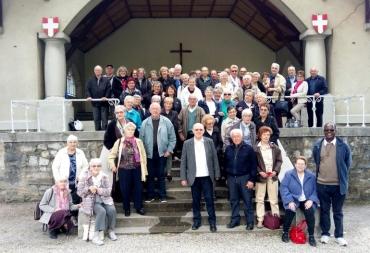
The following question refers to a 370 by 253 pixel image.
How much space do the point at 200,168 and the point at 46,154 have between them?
409 centimetres

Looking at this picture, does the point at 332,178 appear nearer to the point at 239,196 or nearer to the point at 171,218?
the point at 239,196

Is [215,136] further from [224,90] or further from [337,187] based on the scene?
[337,187]

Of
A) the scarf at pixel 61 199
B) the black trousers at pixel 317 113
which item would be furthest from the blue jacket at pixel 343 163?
the scarf at pixel 61 199

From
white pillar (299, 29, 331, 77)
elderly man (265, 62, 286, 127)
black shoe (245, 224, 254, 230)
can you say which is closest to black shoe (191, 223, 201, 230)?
black shoe (245, 224, 254, 230)

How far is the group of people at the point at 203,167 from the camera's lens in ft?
21.8

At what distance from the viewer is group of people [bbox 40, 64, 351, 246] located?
21.8 feet

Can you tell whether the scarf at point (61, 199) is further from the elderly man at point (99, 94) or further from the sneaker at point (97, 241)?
the elderly man at point (99, 94)

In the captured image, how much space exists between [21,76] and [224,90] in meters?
5.24

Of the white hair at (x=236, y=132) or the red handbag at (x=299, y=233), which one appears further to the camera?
the white hair at (x=236, y=132)

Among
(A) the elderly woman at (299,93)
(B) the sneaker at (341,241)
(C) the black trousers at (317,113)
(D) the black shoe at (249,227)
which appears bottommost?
(B) the sneaker at (341,241)

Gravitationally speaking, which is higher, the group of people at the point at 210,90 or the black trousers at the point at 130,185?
the group of people at the point at 210,90

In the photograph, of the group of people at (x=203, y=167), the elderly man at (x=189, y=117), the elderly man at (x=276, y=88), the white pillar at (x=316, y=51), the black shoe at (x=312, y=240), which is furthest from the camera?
the white pillar at (x=316, y=51)

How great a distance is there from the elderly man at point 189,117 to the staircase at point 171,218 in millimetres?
1038

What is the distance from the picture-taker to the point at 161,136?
24.4 feet
